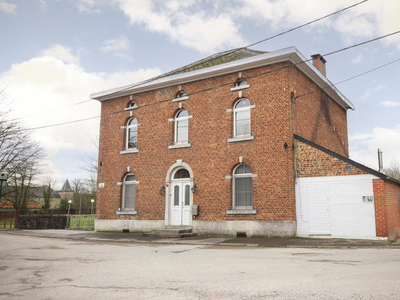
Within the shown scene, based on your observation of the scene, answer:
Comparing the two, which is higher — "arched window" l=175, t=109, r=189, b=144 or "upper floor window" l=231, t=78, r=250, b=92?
"upper floor window" l=231, t=78, r=250, b=92

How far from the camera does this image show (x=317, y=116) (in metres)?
19.6

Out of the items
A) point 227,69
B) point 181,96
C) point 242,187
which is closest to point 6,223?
point 181,96

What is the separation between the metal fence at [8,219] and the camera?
2798cm

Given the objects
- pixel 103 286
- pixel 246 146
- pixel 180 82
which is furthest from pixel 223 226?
pixel 103 286

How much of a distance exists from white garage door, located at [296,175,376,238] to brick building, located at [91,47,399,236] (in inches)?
11.3

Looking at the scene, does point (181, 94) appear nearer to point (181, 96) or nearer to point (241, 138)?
point (181, 96)

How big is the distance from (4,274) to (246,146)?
1160cm

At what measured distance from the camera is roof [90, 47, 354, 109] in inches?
653

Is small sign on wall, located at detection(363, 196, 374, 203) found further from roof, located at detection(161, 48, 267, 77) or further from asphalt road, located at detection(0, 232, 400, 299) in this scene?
roof, located at detection(161, 48, 267, 77)

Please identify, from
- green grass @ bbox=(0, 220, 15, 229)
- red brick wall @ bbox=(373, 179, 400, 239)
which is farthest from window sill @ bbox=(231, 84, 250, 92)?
green grass @ bbox=(0, 220, 15, 229)

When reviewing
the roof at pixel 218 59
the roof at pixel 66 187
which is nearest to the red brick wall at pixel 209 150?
the roof at pixel 218 59

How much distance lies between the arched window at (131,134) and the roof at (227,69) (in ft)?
5.55

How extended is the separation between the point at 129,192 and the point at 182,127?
472 centimetres

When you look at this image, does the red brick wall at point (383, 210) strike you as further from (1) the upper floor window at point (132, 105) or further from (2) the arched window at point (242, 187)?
(1) the upper floor window at point (132, 105)
